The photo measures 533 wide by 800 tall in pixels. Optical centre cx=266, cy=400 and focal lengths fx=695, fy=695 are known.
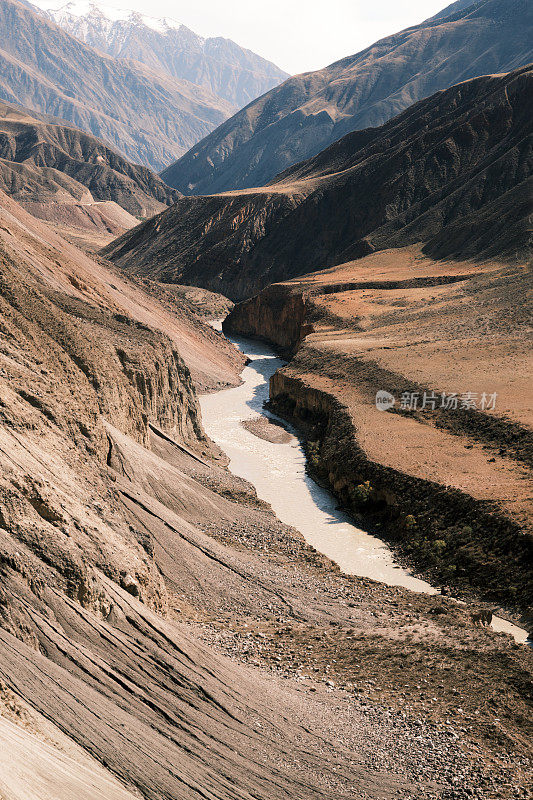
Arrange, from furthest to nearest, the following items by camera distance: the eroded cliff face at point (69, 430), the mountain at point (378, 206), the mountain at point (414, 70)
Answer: the mountain at point (414, 70)
the mountain at point (378, 206)
the eroded cliff face at point (69, 430)

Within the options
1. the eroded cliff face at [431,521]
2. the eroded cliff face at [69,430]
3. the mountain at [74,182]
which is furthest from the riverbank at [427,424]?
the mountain at [74,182]

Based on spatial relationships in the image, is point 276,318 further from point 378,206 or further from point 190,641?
point 190,641

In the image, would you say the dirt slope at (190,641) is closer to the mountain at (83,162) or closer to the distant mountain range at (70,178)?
the distant mountain range at (70,178)

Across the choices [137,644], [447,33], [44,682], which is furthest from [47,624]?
[447,33]

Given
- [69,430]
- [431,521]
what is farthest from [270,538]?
[69,430]

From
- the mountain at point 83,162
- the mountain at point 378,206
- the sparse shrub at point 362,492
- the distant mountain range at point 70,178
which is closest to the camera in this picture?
the sparse shrub at point 362,492

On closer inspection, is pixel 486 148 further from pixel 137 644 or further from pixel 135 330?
pixel 137 644
